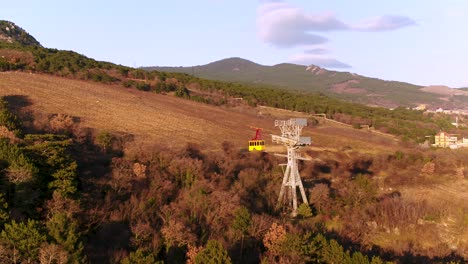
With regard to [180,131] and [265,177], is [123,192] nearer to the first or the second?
[265,177]

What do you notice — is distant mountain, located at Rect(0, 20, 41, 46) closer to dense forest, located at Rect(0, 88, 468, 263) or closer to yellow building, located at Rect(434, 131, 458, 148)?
dense forest, located at Rect(0, 88, 468, 263)

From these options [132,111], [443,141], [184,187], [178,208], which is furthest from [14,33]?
[443,141]

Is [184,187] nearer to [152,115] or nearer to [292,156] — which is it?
[292,156]

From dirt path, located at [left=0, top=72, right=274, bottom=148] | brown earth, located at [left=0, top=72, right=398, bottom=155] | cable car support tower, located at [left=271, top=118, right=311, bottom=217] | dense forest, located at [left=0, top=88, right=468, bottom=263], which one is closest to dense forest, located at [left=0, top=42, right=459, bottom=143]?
brown earth, located at [left=0, top=72, right=398, bottom=155]

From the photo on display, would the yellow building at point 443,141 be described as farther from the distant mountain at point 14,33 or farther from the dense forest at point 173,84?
the distant mountain at point 14,33

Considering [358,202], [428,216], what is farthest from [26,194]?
[428,216]

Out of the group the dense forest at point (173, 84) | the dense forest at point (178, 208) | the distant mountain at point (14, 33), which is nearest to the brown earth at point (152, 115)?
the dense forest at point (173, 84)

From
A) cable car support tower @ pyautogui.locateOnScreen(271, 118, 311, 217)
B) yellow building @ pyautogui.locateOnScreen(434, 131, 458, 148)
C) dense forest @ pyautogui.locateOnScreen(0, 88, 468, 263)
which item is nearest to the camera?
dense forest @ pyautogui.locateOnScreen(0, 88, 468, 263)

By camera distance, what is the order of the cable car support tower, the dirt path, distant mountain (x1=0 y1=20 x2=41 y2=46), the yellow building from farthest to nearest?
distant mountain (x1=0 y1=20 x2=41 y2=46), the yellow building, the dirt path, the cable car support tower

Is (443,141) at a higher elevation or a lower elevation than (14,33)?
lower
